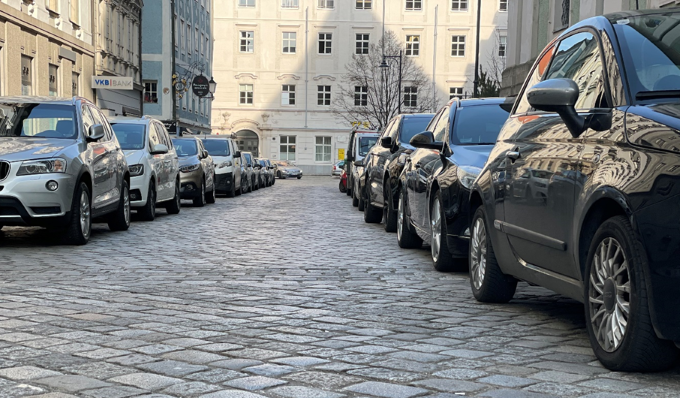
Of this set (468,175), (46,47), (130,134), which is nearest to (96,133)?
(130,134)

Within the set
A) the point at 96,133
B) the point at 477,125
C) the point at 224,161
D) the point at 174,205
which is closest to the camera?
the point at 477,125

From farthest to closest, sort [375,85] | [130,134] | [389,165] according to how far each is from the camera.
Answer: [375,85], [130,134], [389,165]

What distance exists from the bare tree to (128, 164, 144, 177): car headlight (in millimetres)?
52596

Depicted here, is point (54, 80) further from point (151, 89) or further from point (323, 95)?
point (323, 95)

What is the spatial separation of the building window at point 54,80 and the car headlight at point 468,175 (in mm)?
23802

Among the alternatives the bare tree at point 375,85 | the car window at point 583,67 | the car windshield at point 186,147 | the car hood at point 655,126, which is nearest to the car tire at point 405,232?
the car window at point 583,67

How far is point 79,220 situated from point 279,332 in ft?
20.5

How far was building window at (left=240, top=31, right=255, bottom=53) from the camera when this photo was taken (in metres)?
75.1

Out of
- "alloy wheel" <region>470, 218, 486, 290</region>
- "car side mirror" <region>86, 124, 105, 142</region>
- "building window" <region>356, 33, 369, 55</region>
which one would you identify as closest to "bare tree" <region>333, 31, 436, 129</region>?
"building window" <region>356, 33, 369, 55</region>

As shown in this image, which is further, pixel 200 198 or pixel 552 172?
pixel 200 198

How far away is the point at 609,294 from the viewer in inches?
179

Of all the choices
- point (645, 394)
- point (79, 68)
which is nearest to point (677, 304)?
point (645, 394)

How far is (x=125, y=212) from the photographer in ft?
45.4

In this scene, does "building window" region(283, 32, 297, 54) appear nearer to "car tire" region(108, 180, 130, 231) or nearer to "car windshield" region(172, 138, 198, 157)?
"car windshield" region(172, 138, 198, 157)
